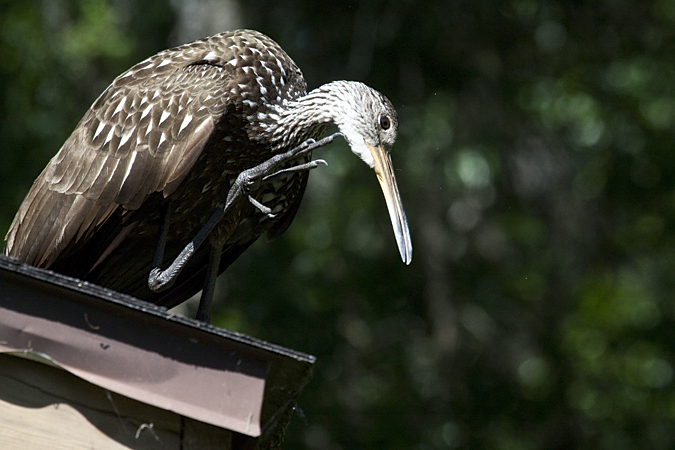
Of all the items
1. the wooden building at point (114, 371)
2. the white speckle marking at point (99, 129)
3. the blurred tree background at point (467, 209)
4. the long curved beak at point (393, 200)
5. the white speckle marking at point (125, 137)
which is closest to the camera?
the wooden building at point (114, 371)

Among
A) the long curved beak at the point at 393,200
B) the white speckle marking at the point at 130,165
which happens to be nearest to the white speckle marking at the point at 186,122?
the white speckle marking at the point at 130,165

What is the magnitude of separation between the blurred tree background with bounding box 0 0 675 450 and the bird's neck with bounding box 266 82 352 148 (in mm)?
4859

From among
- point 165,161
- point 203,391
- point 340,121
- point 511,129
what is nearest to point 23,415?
point 203,391

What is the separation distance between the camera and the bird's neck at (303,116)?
418 cm

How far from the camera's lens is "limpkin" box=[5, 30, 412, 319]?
3928 mm

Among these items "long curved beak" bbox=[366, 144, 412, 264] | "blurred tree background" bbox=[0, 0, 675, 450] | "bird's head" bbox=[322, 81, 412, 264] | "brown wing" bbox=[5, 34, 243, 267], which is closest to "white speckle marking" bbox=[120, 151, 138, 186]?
"brown wing" bbox=[5, 34, 243, 267]

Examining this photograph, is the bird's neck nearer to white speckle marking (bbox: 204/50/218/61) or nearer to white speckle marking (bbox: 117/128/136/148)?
white speckle marking (bbox: 204/50/218/61)

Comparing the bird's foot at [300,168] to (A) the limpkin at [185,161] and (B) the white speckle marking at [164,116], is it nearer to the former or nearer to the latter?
(A) the limpkin at [185,161]

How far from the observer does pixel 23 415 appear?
251 centimetres

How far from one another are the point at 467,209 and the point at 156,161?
8.03m

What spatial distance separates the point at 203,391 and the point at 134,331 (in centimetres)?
24

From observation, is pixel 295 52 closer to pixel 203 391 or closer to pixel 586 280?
pixel 586 280

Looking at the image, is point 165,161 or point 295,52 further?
point 295,52

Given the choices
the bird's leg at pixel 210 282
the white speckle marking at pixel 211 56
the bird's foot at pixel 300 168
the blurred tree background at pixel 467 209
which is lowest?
the bird's leg at pixel 210 282
